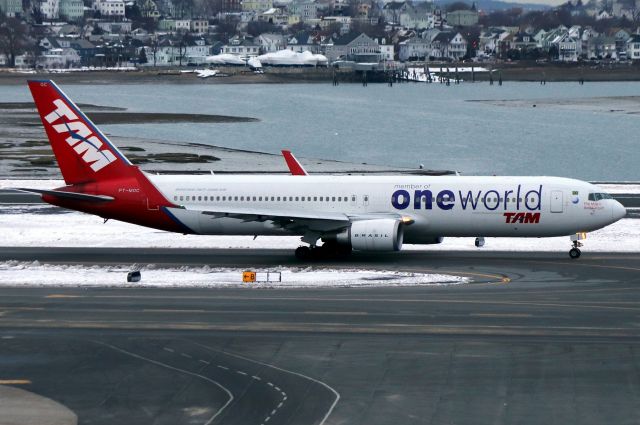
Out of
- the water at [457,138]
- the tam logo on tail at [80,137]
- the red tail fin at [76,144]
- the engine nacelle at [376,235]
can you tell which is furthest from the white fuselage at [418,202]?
the water at [457,138]

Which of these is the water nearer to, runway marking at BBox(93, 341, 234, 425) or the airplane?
the airplane

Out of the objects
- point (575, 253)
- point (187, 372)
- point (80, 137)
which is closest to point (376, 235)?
point (575, 253)

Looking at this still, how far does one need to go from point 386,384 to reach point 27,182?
184 ft

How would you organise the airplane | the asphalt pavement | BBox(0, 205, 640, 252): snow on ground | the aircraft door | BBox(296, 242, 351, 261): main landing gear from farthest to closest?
BBox(0, 205, 640, 252): snow on ground → BBox(296, 242, 351, 261): main landing gear → the airplane → the aircraft door → the asphalt pavement

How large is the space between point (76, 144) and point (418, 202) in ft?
54.4

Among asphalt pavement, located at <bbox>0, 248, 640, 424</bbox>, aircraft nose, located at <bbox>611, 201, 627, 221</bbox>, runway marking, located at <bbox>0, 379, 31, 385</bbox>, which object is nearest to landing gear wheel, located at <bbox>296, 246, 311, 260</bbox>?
asphalt pavement, located at <bbox>0, 248, 640, 424</bbox>

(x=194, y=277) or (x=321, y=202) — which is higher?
(x=321, y=202)

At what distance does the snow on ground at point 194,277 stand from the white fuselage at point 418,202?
4446mm

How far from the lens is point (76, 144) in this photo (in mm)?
58031

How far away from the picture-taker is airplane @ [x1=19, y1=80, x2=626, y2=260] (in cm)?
5588

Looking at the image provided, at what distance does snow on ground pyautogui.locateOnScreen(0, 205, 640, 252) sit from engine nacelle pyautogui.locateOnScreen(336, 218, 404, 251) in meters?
5.53

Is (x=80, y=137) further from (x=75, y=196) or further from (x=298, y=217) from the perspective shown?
(x=298, y=217)

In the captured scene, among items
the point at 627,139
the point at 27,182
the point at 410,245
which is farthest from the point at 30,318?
the point at 627,139

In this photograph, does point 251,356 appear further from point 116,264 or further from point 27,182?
point 27,182
